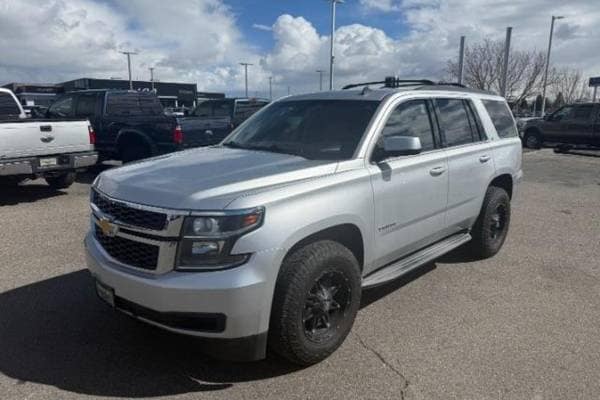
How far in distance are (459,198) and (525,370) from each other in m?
1.85

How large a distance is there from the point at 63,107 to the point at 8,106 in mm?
1424

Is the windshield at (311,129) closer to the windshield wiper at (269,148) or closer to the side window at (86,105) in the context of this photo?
the windshield wiper at (269,148)

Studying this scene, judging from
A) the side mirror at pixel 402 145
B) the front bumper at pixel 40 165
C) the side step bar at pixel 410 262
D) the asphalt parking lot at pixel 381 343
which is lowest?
the asphalt parking lot at pixel 381 343

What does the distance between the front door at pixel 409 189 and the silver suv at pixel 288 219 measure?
14 mm

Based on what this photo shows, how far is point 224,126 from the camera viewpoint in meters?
12.0

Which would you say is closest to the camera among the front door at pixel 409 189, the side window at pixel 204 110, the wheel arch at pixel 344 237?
the wheel arch at pixel 344 237

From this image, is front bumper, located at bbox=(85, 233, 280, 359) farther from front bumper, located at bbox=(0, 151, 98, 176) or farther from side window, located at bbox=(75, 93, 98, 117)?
side window, located at bbox=(75, 93, 98, 117)

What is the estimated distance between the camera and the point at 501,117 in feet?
18.8

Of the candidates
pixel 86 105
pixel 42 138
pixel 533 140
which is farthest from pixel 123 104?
pixel 533 140

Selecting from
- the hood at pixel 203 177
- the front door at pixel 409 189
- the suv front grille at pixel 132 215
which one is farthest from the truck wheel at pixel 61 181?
the front door at pixel 409 189

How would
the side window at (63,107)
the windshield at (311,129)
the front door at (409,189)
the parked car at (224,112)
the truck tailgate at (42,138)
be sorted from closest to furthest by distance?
1. the front door at (409,189)
2. the windshield at (311,129)
3. the truck tailgate at (42,138)
4. the side window at (63,107)
5. the parked car at (224,112)

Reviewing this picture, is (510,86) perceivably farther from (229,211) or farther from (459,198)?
(229,211)

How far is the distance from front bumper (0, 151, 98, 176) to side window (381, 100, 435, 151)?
6.03m

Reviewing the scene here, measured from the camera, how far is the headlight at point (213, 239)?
108 inches
